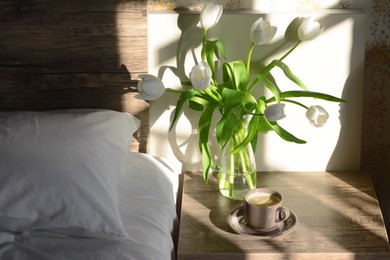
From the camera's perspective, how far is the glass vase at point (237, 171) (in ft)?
6.27

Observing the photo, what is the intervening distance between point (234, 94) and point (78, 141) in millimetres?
437

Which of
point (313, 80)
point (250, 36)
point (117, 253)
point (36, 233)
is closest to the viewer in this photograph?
point (117, 253)

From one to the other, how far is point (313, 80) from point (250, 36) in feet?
0.87

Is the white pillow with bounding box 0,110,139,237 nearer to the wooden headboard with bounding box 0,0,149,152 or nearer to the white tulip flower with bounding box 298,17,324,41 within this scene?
the wooden headboard with bounding box 0,0,149,152

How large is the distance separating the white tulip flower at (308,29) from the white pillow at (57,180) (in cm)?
62

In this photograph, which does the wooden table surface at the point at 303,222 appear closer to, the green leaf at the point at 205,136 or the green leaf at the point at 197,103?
the green leaf at the point at 205,136

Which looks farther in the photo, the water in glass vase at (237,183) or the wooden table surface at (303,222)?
the water in glass vase at (237,183)

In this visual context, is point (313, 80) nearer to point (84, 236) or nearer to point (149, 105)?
point (149, 105)

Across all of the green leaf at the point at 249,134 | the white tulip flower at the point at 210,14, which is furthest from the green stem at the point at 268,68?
the white tulip flower at the point at 210,14

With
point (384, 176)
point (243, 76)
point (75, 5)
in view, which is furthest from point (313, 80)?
point (75, 5)

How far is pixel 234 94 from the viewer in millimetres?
1822

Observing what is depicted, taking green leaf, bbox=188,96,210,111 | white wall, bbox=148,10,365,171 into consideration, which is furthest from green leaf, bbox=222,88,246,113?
white wall, bbox=148,10,365,171

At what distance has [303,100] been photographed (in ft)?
6.66

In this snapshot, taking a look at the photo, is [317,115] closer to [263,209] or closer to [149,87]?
[263,209]
